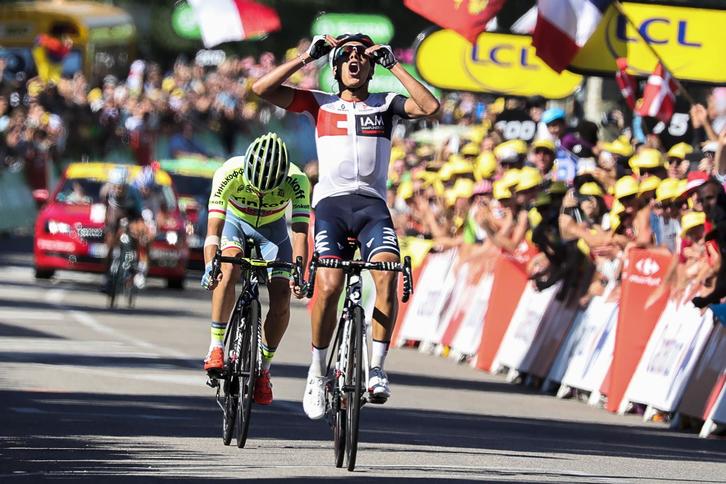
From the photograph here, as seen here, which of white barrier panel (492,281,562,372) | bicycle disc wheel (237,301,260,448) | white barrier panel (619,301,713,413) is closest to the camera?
bicycle disc wheel (237,301,260,448)

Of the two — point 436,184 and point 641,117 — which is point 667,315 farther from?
point 436,184

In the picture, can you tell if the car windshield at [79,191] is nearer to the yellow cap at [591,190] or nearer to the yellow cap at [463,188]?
the yellow cap at [463,188]

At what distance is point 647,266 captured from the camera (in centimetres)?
1720

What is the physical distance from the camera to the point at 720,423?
608 inches

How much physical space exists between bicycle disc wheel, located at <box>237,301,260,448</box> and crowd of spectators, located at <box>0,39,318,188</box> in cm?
2912

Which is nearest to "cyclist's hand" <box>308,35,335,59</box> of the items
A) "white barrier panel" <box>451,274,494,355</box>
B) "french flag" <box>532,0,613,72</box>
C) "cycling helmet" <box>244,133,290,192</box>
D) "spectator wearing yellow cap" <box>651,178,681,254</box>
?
"cycling helmet" <box>244,133,290,192</box>

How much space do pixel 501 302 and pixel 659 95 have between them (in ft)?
8.06

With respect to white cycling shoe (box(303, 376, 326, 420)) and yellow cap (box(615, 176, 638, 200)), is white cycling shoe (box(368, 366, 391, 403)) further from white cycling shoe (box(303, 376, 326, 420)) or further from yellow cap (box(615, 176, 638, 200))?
yellow cap (box(615, 176, 638, 200))

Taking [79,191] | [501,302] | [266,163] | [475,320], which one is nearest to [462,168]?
[475,320]

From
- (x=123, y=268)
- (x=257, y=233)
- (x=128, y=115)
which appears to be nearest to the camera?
(x=257, y=233)

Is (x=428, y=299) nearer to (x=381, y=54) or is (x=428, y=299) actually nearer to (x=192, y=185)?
(x=381, y=54)

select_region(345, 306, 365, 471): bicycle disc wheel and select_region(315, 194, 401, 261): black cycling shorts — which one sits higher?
select_region(315, 194, 401, 261): black cycling shorts

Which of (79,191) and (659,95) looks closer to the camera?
(659,95)

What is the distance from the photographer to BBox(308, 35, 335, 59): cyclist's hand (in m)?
12.2
